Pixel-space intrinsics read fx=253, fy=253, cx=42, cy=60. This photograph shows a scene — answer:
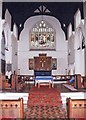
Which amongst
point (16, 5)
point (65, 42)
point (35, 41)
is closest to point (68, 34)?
point (65, 42)

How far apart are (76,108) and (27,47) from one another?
1846 cm

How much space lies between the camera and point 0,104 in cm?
379

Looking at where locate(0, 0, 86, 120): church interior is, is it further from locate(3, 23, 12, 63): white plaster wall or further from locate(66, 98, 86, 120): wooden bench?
locate(66, 98, 86, 120): wooden bench

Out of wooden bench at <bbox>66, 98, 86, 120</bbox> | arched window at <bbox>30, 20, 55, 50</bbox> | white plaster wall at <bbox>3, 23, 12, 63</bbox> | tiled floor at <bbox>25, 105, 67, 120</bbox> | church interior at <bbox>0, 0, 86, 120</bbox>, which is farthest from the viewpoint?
arched window at <bbox>30, 20, 55, 50</bbox>

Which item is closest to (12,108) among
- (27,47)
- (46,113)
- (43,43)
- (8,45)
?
(46,113)

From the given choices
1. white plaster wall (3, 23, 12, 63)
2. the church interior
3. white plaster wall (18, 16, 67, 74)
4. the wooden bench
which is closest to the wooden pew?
the wooden bench

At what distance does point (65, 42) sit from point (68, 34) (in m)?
1.01

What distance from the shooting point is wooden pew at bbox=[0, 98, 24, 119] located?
145 inches

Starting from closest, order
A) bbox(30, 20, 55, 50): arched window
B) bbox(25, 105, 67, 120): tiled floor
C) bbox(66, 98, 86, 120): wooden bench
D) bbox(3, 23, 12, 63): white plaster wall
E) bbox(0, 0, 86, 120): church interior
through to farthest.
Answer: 1. bbox(66, 98, 86, 120): wooden bench
2. bbox(25, 105, 67, 120): tiled floor
3. bbox(0, 0, 86, 120): church interior
4. bbox(3, 23, 12, 63): white plaster wall
5. bbox(30, 20, 55, 50): arched window

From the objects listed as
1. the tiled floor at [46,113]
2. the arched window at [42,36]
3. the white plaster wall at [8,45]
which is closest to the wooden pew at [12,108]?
the tiled floor at [46,113]

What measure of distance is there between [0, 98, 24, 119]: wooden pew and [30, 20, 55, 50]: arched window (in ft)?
59.9

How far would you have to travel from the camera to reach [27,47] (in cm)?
2202

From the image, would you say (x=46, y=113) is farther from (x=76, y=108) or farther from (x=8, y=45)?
(x=8, y=45)

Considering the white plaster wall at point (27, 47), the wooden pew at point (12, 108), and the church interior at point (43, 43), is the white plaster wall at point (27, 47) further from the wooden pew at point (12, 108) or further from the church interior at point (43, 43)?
the wooden pew at point (12, 108)
